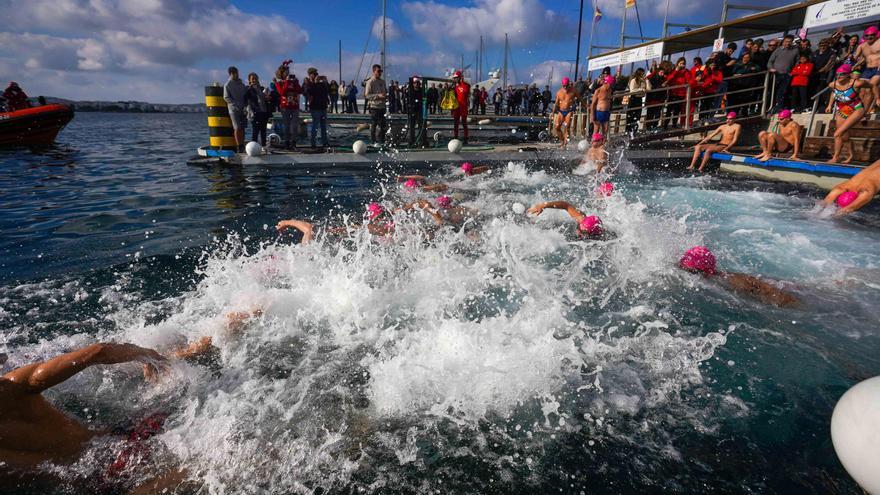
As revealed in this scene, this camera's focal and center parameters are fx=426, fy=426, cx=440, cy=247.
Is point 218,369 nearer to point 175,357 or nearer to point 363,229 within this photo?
point 175,357

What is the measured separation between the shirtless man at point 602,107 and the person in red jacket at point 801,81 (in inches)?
193

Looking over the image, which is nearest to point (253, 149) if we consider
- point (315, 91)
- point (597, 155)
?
point (315, 91)

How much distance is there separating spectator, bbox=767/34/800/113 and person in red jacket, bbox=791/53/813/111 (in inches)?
6.9

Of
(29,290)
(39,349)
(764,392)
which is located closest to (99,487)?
(39,349)

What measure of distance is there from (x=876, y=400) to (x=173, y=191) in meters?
10.8

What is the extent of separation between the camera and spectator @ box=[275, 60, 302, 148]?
1224cm

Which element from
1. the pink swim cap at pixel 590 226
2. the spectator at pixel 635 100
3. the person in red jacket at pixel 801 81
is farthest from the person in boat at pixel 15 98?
the person in red jacket at pixel 801 81

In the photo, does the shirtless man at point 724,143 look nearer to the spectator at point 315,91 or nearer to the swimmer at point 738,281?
the swimmer at point 738,281

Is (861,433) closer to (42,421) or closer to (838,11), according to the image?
(42,421)

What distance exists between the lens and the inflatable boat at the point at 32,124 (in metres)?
16.2

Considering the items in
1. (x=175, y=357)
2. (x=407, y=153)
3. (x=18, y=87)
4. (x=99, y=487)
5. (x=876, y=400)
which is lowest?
(x=99, y=487)

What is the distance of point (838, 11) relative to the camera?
1107cm

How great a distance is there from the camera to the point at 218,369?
3.47m

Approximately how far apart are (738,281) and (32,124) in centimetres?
2349
